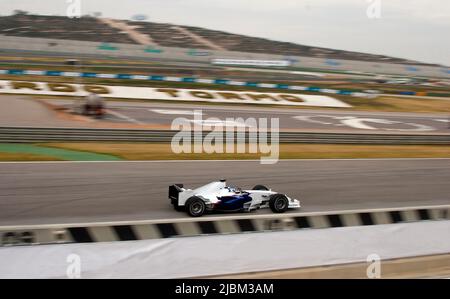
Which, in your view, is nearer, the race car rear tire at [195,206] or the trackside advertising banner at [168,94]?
the race car rear tire at [195,206]

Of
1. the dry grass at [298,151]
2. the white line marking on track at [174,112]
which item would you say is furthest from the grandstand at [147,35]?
the dry grass at [298,151]

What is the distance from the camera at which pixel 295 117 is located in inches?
914

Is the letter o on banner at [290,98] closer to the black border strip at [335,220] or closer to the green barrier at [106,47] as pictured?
the green barrier at [106,47]

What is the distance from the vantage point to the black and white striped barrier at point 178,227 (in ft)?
17.7

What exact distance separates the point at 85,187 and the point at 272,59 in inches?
1006

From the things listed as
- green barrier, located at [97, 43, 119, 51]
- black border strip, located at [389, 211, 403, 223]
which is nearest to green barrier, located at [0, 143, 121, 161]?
black border strip, located at [389, 211, 403, 223]

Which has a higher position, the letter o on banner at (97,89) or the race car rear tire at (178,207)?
the letter o on banner at (97,89)

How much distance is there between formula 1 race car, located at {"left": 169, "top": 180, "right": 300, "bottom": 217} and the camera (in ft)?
28.6

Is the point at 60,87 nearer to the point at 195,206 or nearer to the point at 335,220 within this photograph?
the point at 195,206

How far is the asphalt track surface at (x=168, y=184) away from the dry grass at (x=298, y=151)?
778 mm

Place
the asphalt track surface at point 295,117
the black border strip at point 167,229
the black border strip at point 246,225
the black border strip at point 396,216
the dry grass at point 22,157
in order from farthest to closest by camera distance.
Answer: the asphalt track surface at point 295,117 < the dry grass at point 22,157 < the black border strip at point 396,216 < the black border strip at point 246,225 < the black border strip at point 167,229

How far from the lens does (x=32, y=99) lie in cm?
2238

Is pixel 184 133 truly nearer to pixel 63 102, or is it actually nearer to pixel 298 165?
pixel 298 165

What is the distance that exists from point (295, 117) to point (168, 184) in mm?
13123
